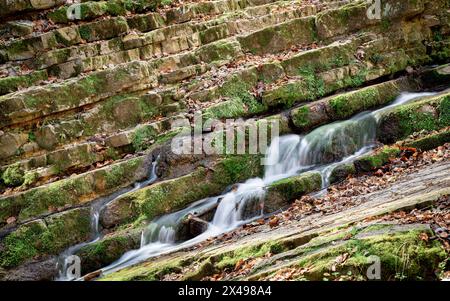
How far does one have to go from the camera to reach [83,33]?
A: 13.0 metres

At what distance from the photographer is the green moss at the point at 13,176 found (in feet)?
33.6

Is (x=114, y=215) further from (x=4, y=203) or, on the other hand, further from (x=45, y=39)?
(x=45, y=39)

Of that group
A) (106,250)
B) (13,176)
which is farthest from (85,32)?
(106,250)

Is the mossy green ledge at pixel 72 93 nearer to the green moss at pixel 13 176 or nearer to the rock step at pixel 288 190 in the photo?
the green moss at pixel 13 176

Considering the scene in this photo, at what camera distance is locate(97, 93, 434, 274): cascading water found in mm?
8766

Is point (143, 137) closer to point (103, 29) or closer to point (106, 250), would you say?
point (106, 250)

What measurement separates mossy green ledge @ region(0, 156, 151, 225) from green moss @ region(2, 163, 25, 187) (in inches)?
26.3

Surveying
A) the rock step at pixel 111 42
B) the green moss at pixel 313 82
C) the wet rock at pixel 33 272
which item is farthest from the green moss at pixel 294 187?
the rock step at pixel 111 42

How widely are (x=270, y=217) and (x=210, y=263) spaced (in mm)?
2448

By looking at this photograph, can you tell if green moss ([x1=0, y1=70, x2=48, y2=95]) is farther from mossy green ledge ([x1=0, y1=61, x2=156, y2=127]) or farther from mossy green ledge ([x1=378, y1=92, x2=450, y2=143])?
mossy green ledge ([x1=378, y1=92, x2=450, y2=143])

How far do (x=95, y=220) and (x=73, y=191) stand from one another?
2.73 feet

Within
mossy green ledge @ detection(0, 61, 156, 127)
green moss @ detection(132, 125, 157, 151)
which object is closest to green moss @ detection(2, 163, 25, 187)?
mossy green ledge @ detection(0, 61, 156, 127)

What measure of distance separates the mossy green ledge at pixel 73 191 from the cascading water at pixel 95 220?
0.12m
